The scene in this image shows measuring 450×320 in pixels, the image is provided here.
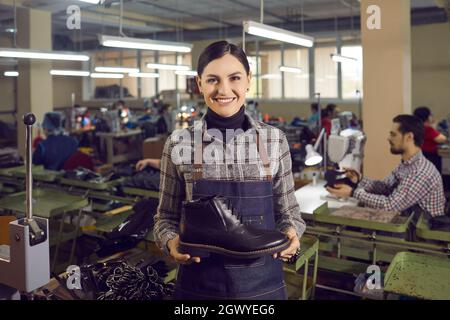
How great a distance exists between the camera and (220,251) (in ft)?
4.35

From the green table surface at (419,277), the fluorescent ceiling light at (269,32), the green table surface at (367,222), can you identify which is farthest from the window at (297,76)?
the green table surface at (419,277)

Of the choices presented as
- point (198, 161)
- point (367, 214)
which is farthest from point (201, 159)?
point (367, 214)

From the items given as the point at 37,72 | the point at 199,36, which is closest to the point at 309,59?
the point at 199,36

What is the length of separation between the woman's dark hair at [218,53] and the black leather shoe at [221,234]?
42cm

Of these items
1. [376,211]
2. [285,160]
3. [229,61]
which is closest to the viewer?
[229,61]

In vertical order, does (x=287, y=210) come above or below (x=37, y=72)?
below

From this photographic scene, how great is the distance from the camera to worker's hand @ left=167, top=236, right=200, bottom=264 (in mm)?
1360

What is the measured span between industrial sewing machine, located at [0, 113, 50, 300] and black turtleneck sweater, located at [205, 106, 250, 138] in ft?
1.65

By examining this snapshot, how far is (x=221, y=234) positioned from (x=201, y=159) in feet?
0.89

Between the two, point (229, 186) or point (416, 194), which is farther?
point (416, 194)

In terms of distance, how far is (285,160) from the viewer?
1551mm

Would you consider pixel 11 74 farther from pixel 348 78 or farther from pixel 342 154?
pixel 348 78
